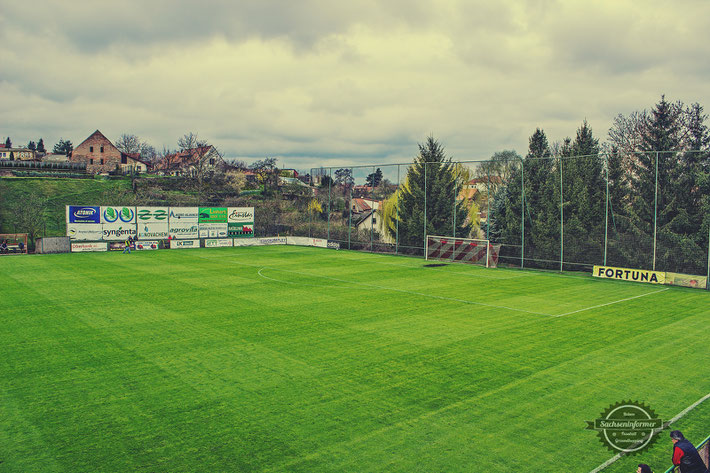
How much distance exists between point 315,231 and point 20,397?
3743 cm

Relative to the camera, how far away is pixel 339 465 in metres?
7.40

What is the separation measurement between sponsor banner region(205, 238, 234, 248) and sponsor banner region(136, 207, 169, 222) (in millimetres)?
4133

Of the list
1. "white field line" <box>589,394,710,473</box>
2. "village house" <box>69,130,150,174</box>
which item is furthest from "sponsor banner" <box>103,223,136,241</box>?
"village house" <box>69,130,150,174</box>

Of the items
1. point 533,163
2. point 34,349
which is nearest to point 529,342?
point 34,349

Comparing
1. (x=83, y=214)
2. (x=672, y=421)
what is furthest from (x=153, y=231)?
(x=672, y=421)

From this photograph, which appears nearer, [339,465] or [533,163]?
[339,465]

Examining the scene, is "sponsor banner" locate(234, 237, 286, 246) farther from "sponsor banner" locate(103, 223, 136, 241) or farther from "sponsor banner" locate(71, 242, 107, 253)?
"sponsor banner" locate(71, 242, 107, 253)

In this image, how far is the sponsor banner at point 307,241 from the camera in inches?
1799

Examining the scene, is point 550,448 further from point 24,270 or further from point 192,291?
point 24,270

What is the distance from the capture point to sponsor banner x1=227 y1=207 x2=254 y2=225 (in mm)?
45906

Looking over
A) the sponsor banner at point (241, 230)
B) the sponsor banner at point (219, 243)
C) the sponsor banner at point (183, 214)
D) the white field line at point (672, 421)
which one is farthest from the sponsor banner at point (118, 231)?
the white field line at point (672, 421)

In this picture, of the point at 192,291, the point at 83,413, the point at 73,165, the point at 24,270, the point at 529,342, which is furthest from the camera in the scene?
the point at 73,165

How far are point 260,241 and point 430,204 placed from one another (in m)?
17.2

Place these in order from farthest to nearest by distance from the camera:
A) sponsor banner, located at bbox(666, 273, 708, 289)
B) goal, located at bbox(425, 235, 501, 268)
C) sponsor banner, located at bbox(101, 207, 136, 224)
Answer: sponsor banner, located at bbox(101, 207, 136, 224) < goal, located at bbox(425, 235, 501, 268) < sponsor banner, located at bbox(666, 273, 708, 289)
